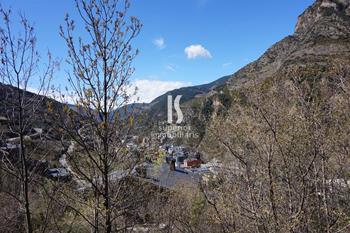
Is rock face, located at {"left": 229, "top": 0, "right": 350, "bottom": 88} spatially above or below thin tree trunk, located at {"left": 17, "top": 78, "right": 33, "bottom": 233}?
above

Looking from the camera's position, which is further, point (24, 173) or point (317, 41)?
point (317, 41)

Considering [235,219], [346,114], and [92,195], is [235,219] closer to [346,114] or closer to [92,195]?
[92,195]

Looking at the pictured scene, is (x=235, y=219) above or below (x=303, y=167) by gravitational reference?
below

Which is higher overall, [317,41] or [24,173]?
[317,41]

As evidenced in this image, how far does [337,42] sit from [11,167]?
87671 mm

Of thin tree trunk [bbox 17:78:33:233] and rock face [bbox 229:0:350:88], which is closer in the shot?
thin tree trunk [bbox 17:78:33:233]

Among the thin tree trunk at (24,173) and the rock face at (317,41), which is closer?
the thin tree trunk at (24,173)

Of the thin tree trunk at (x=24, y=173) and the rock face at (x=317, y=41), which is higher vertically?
the rock face at (x=317, y=41)

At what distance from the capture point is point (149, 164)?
5.12 metres

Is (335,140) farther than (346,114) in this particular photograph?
No

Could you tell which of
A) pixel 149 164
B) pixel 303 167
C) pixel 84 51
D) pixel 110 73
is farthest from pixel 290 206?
pixel 84 51

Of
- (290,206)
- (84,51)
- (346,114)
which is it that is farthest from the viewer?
(346,114)

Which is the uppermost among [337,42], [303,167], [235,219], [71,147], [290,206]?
[337,42]

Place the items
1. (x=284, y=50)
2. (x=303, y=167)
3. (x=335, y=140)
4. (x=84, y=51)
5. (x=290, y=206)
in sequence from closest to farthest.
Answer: (x=84, y=51) < (x=290, y=206) < (x=303, y=167) < (x=335, y=140) < (x=284, y=50)
